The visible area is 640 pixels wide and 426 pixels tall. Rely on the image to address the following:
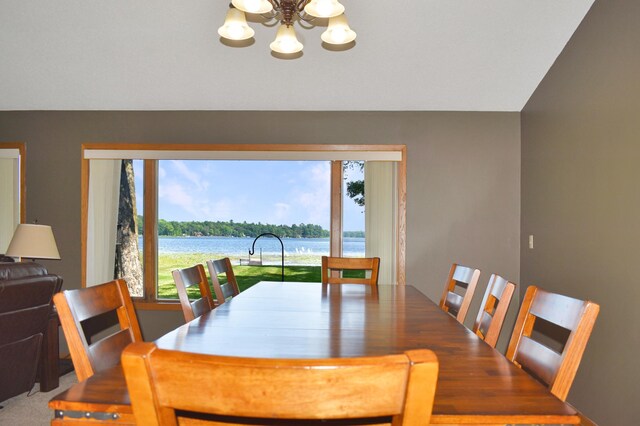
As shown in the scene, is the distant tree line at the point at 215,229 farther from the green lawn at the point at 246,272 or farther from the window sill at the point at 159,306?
the window sill at the point at 159,306

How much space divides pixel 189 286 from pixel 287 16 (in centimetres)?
137

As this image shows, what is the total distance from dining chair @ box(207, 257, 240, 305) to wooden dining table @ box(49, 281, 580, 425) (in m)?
0.16

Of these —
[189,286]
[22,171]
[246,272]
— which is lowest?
[246,272]

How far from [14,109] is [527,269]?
199 inches

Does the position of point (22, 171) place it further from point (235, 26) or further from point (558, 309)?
point (558, 309)

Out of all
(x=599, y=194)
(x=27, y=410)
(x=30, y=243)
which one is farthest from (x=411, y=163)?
(x=27, y=410)

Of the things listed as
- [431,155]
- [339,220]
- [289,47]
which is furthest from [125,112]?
[431,155]

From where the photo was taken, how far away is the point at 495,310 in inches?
69.8

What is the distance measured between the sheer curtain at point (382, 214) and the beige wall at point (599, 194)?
1273mm

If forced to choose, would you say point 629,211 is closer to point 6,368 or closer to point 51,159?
point 6,368

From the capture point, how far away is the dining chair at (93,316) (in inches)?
47.9

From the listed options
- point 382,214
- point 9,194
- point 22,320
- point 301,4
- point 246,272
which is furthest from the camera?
point 246,272

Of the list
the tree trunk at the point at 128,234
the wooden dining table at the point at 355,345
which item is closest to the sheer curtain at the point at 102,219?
the tree trunk at the point at 128,234

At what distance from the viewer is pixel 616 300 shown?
267 centimetres
